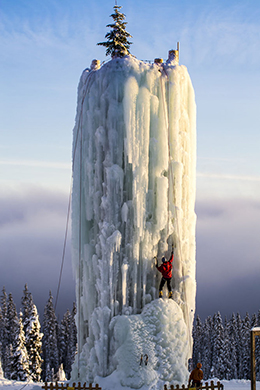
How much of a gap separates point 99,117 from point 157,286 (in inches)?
263

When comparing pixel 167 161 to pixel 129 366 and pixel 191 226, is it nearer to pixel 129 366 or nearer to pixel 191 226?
pixel 191 226

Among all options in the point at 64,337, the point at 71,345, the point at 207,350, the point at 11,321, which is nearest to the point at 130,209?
the point at 11,321

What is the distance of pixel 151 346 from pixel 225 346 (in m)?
29.7

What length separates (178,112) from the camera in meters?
16.1

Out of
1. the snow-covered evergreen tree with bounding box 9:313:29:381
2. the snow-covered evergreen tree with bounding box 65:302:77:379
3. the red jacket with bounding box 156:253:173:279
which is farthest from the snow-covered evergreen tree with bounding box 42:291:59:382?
the red jacket with bounding box 156:253:173:279

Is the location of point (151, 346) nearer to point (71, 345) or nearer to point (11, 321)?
point (11, 321)

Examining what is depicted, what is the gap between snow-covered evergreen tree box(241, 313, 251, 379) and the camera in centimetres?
4362

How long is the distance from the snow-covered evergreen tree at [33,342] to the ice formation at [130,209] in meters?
16.3

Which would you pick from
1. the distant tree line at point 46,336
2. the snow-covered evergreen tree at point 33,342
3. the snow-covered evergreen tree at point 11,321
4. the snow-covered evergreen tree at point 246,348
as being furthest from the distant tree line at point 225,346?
the snow-covered evergreen tree at point 11,321

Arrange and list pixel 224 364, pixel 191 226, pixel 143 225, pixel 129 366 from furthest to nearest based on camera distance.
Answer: pixel 224 364, pixel 191 226, pixel 143 225, pixel 129 366

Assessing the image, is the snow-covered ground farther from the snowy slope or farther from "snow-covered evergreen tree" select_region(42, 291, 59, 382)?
"snow-covered evergreen tree" select_region(42, 291, 59, 382)

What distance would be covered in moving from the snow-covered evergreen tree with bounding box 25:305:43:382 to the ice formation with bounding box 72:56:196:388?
16285 mm

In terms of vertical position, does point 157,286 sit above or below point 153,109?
below

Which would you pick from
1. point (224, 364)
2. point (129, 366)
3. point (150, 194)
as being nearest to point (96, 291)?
point (129, 366)
